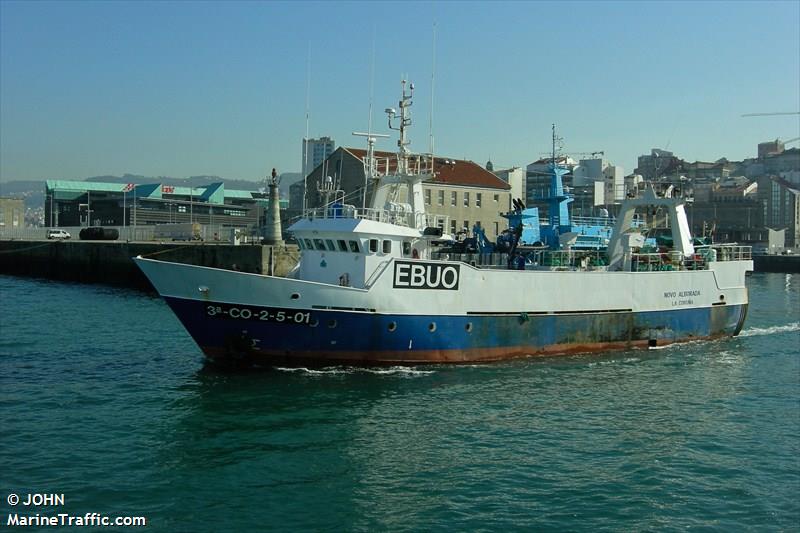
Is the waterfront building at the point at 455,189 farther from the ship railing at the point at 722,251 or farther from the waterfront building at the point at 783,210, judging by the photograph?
the waterfront building at the point at 783,210

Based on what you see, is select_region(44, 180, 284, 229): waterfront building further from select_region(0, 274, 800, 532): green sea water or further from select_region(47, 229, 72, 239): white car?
select_region(0, 274, 800, 532): green sea water

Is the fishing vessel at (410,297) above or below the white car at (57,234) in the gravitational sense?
below

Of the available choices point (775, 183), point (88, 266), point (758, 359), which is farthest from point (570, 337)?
point (775, 183)

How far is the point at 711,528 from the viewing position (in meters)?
11.7

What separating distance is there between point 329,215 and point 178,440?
10.3 metres

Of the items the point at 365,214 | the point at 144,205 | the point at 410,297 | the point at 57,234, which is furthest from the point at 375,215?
the point at 144,205

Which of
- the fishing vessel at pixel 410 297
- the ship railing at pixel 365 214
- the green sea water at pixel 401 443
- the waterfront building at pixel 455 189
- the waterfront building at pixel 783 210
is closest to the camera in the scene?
the green sea water at pixel 401 443

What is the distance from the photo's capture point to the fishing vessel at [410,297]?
20562mm

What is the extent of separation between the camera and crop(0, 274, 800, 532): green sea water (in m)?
12.0

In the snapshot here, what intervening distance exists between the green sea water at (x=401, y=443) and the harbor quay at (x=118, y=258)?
60.4 ft

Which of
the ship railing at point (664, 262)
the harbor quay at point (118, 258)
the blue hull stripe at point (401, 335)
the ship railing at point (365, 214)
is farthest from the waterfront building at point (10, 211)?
the ship railing at point (664, 262)

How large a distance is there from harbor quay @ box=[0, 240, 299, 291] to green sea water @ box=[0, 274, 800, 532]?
→ 60.4ft

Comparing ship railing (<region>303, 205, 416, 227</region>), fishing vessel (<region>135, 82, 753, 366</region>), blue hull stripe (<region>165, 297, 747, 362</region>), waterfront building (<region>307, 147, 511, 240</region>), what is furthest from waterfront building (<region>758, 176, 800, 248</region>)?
ship railing (<region>303, 205, 416, 227</region>)

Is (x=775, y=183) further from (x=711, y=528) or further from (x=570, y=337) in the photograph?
(x=711, y=528)
